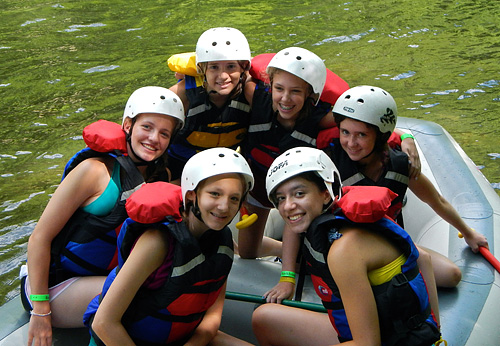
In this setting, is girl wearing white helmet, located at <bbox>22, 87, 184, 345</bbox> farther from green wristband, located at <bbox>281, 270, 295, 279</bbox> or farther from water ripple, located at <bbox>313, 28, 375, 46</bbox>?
water ripple, located at <bbox>313, 28, 375, 46</bbox>

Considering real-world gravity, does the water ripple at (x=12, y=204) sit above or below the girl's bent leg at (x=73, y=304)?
below

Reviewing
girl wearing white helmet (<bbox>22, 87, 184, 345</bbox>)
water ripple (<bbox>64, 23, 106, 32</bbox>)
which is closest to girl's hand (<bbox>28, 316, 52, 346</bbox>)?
girl wearing white helmet (<bbox>22, 87, 184, 345</bbox>)

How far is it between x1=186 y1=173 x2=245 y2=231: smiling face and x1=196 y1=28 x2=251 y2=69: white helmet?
39.8 inches

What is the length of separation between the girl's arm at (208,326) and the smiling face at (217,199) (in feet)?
1.52

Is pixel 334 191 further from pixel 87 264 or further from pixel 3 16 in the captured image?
pixel 3 16

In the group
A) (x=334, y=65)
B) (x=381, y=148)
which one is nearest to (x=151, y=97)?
(x=381, y=148)

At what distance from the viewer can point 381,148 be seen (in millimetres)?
3072

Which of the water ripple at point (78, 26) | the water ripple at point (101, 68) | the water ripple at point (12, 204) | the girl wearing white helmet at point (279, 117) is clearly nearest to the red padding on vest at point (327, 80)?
the girl wearing white helmet at point (279, 117)

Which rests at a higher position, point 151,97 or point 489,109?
point 151,97

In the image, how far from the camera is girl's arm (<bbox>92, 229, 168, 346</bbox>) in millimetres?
2324

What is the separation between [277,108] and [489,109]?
450cm

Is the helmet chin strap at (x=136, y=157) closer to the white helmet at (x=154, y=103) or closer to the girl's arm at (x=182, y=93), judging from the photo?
the white helmet at (x=154, y=103)

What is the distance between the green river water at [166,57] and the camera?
6.05 m

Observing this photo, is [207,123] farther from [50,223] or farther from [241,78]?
[50,223]
